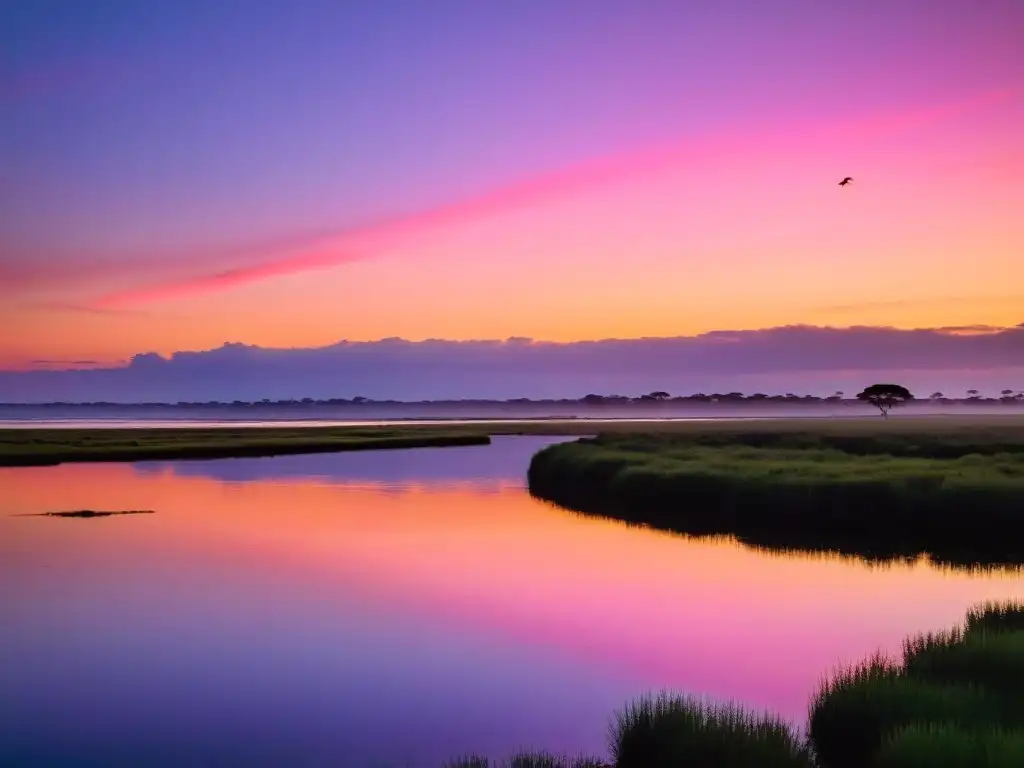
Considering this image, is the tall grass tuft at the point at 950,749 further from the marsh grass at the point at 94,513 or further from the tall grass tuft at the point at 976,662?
the marsh grass at the point at 94,513

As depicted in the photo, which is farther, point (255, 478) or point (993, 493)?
point (255, 478)

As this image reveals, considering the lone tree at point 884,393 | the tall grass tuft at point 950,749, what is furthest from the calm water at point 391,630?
the lone tree at point 884,393

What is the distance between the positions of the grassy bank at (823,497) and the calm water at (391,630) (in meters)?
2.39

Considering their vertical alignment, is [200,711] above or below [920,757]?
→ below

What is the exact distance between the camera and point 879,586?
928 inches

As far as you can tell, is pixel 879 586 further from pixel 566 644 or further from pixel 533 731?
pixel 533 731

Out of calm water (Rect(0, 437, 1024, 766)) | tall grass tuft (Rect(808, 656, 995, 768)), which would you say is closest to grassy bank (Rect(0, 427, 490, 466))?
calm water (Rect(0, 437, 1024, 766))

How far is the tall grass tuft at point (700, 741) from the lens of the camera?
9.67 m

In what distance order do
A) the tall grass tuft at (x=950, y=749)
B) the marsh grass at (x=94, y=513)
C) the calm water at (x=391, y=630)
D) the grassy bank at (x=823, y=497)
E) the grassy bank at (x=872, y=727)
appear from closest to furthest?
the tall grass tuft at (x=950, y=749), the grassy bank at (x=872, y=727), the calm water at (x=391, y=630), the grassy bank at (x=823, y=497), the marsh grass at (x=94, y=513)

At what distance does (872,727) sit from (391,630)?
11.3 m

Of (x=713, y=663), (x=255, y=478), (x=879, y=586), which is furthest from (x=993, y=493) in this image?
(x=255, y=478)

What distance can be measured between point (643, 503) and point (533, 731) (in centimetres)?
2426

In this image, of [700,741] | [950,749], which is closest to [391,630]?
[700,741]

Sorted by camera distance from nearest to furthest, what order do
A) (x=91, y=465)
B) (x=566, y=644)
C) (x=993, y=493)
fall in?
(x=566, y=644) → (x=993, y=493) → (x=91, y=465)
